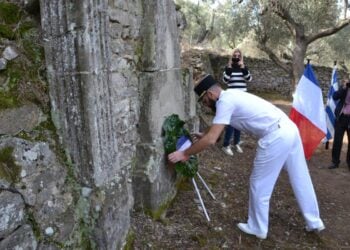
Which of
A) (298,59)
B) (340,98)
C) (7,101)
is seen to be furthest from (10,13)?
(298,59)

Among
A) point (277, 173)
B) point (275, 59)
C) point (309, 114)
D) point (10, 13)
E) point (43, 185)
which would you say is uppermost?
point (10, 13)

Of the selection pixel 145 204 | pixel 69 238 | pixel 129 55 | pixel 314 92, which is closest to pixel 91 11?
pixel 129 55

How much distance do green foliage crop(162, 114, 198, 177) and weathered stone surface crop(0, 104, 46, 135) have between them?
1.61 m

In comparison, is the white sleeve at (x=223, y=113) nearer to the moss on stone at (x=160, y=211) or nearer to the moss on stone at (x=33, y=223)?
the moss on stone at (x=160, y=211)

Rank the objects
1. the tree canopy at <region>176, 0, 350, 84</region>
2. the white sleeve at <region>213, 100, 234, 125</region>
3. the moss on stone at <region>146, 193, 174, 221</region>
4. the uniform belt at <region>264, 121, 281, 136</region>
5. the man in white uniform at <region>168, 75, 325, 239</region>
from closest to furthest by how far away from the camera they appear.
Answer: the white sleeve at <region>213, 100, 234, 125</region>
the man in white uniform at <region>168, 75, 325, 239</region>
the uniform belt at <region>264, 121, 281, 136</region>
the moss on stone at <region>146, 193, 174, 221</region>
the tree canopy at <region>176, 0, 350, 84</region>

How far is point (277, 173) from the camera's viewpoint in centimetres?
383

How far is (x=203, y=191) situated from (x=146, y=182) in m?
1.24

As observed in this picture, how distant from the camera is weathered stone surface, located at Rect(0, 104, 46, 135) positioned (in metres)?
2.42

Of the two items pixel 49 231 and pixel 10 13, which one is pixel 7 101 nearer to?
pixel 10 13

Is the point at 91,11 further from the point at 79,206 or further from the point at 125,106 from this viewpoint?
the point at 79,206

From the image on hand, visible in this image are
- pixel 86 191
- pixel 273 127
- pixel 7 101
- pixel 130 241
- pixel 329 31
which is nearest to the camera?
pixel 7 101

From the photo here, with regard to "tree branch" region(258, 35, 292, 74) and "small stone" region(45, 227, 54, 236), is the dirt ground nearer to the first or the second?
"small stone" region(45, 227, 54, 236)

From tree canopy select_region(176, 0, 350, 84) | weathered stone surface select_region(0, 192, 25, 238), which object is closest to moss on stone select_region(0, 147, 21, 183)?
weathered stone surface select_region(0, 192, 25, 238)

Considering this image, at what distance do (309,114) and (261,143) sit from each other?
7.22ft
